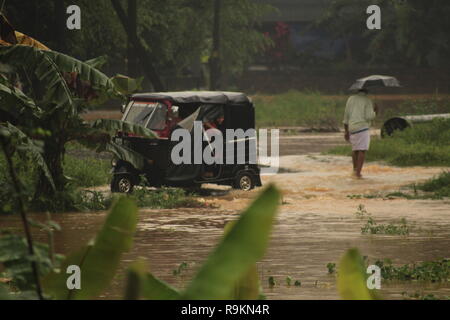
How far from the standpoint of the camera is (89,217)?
16422 mm

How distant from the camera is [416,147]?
1036 inches

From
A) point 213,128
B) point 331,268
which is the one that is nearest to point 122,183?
point 213,128

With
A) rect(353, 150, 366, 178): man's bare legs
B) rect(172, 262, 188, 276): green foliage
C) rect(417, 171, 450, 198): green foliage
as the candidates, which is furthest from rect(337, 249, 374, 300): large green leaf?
rect(353, 150, 366, 178): man's bare legs

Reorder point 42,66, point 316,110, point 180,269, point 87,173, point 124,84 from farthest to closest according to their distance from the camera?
1. point 316,110
2. point 87,173
3. point 124,84
4. point 42,66
5. point 180,269

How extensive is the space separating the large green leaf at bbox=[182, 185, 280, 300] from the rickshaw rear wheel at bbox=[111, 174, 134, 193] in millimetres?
15526

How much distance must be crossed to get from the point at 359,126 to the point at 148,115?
15.6 feet

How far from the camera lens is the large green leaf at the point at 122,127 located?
1641 centimetres

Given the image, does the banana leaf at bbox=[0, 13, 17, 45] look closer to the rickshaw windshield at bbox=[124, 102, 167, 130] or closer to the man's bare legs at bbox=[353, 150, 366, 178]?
the rickshaw windshield at bbox=[124, 102, 167, 130]

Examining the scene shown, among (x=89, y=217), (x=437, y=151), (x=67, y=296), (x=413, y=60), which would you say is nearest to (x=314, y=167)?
(x=437, y=151)

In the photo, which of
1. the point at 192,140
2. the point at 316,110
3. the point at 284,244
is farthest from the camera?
the point at 316,110

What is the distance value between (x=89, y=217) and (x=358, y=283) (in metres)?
13.2

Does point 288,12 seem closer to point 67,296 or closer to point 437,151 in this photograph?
point 437,151

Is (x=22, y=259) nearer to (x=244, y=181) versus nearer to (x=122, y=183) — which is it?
(x=122, y=183)

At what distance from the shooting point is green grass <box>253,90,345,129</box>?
41594 mm
